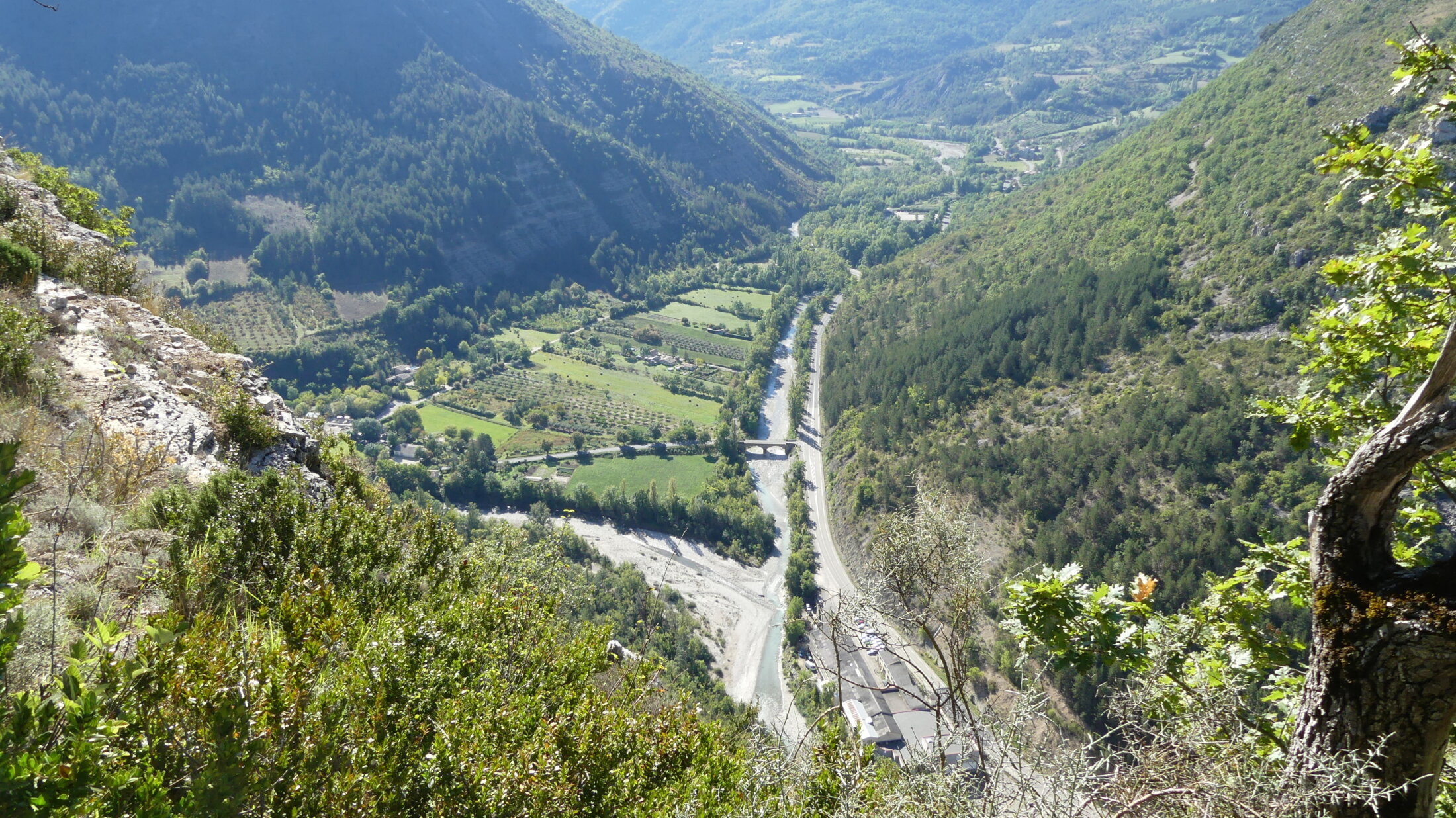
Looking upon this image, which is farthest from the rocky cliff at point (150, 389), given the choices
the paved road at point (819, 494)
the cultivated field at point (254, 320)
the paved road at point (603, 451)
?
the cultivated field at point (254, 320)

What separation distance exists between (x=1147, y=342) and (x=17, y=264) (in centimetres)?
7582

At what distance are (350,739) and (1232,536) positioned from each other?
56.6 meters

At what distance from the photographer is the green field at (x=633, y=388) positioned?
97875 mm

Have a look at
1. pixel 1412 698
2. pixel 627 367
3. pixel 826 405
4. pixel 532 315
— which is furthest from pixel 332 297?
pixel 1412 698

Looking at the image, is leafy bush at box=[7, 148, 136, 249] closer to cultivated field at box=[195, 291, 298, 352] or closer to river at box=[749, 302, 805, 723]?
river at box=[749, 302, 805, 723]

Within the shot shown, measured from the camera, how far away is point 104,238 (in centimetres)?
2248

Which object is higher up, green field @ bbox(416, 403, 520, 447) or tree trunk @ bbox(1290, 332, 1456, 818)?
tree trunk @ bbox(1290, 332, 1456, 818)

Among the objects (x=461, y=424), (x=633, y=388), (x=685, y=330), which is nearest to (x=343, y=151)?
(x=685, y=330)

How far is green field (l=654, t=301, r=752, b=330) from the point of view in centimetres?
12938

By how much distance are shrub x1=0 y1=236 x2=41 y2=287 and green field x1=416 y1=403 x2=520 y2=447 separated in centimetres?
7426

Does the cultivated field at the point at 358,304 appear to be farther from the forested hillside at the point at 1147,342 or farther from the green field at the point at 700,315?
the forested hillside at the point at 1147,342

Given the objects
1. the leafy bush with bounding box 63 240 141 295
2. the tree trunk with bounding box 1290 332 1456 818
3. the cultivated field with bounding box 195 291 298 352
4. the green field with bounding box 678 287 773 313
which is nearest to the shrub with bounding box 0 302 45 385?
the leafy bush with bounding box 63 240 141 295

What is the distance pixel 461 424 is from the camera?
9394cm

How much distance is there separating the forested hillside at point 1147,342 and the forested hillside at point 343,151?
8687 cm
